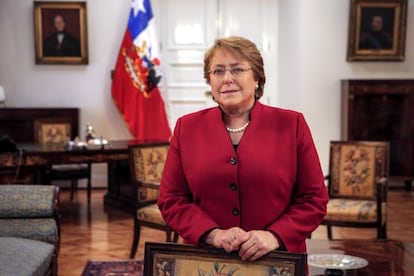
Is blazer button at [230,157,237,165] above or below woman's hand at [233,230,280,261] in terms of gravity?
above

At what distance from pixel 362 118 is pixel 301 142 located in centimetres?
463

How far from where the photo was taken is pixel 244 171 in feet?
4.75

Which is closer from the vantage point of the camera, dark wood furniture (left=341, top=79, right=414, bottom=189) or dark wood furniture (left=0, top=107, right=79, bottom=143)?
dark wood furniture (left=341, top=79, right=414, bottom=189)

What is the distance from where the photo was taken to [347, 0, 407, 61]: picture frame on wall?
5.87 m

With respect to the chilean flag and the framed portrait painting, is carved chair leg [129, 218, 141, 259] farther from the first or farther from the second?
the framed portrait painting

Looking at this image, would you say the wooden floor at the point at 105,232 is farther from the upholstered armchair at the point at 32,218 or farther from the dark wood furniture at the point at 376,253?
the dark wood furniture at the point at 376,253

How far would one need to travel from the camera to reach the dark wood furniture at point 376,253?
2.12 meters

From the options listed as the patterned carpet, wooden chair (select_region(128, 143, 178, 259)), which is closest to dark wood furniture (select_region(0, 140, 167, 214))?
wooden chair (select_region(128, 143, 178, 259))

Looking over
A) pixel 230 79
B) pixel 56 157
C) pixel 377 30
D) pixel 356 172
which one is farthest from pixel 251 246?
pixel 377 30

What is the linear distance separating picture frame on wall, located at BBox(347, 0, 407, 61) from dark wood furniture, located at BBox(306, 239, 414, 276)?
3782 millimetres

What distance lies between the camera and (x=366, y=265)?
2.15m

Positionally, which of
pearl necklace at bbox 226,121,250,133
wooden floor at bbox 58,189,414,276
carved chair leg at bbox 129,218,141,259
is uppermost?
pearl necklace at bbox 226,121,250,133

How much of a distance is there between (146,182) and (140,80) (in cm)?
270

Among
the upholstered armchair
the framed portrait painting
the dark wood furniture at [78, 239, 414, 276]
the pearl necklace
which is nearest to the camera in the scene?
the pearl necklace
